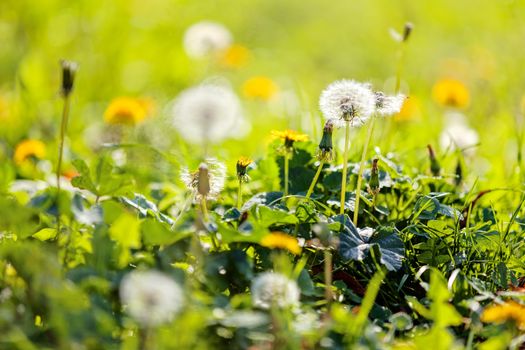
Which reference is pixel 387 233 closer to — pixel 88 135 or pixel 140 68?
pixel 88 135

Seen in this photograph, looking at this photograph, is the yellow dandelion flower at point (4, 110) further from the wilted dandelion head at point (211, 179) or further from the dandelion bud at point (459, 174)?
the dandelion bud at point (459, 174)

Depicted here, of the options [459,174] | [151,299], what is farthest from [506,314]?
[459,174]

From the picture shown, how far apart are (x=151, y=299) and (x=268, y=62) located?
16.3 ft

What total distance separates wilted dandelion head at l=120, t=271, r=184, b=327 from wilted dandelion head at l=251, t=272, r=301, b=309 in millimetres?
195

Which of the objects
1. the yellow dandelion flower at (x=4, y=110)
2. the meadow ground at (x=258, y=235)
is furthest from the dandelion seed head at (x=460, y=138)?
the yellow dandelion flower at (x=4, y=110)

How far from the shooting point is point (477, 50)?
5297mm

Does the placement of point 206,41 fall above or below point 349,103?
above

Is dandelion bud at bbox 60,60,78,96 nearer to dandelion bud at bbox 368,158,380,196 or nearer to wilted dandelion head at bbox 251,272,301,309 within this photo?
wilted dandelion head at bbox 251,272,301,309

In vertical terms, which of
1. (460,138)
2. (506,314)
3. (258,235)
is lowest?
(506,314)

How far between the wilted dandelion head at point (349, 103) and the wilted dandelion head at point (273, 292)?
0.46 m

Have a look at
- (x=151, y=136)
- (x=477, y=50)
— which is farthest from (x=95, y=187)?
(x=477, y=50)

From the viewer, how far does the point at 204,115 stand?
1678 mm

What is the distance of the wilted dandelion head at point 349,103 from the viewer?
1754 millimetres

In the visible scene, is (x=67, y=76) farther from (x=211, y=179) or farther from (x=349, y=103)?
(x=349, y=103)
